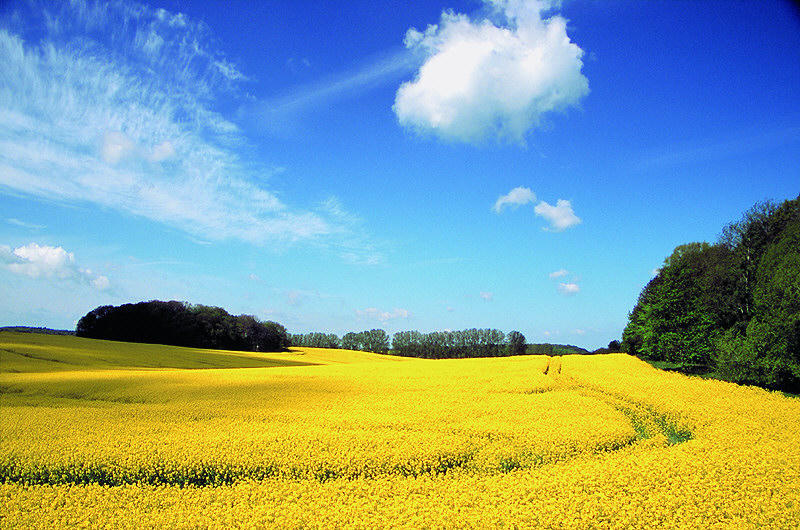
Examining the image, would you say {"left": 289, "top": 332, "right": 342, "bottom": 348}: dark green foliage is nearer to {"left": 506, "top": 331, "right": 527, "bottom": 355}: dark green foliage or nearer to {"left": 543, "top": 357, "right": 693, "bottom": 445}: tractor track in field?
{"left": 506, "top": 331, "right": 527, "bottom": 355}: dark green foliage

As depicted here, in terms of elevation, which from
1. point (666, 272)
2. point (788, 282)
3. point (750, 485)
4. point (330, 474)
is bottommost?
point (330, 474)

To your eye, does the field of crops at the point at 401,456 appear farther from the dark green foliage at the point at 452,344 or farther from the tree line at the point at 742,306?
the dark green foliage at the point at 452,344

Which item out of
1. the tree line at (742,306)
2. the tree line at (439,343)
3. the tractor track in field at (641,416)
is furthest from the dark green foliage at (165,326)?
the tractor track in field at (641,416)

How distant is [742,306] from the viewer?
37.5 m

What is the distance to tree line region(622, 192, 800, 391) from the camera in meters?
27.0

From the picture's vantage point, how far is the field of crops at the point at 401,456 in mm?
9500

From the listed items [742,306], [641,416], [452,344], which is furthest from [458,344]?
[641,416]

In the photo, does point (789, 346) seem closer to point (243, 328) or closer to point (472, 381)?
point (472, 381)

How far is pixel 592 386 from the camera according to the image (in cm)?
2220

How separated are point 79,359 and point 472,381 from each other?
28617 mm

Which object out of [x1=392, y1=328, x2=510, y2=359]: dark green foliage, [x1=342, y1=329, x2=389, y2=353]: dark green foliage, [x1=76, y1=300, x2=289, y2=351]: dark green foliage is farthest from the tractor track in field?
[x1=342, y1=329, x2=389, y2=353]: dark green foliage

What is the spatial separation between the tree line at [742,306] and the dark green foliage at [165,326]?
54.4 metres

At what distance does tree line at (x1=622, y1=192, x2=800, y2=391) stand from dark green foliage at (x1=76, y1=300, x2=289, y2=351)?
178 ft

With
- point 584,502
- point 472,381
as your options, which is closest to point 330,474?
point 584,502
